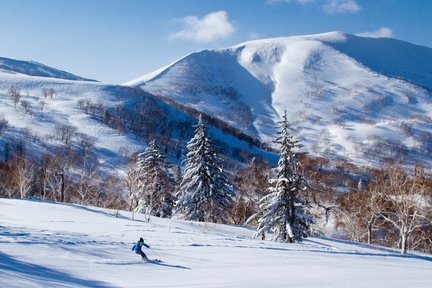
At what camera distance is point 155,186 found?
4012cm

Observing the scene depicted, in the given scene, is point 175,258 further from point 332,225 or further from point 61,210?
point 332,225

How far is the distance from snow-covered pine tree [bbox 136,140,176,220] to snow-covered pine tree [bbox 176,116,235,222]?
2.22m

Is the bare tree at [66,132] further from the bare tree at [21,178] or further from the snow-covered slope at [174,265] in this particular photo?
the snow-covered slope at [174,265]

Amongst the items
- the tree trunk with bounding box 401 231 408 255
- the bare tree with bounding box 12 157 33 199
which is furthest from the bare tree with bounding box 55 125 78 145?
the tree trunk with bounding box 401 231 408 255

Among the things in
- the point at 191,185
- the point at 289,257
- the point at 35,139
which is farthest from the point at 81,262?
the point at 35,139

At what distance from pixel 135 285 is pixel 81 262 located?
2.90m

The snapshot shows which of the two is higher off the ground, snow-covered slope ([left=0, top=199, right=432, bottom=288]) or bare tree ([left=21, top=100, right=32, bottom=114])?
bare tree ([left=21, top=100, right=32, bottom=114])

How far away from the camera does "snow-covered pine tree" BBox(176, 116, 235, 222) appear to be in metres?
37.7

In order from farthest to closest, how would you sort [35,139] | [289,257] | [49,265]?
[35,139] < [289,257] < [49,265]

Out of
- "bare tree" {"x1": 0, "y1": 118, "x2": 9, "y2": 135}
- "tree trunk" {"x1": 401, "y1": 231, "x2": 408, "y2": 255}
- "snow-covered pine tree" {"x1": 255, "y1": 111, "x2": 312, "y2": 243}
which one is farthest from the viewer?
"bare tree" {"x1": 0, "y1": 118, "x2": 9, "y2": 135}

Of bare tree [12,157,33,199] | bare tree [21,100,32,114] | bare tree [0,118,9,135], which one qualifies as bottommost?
bare tree [12,157,33,199]

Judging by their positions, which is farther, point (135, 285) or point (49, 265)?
point (49, 265)

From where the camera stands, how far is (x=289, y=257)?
1822 cm

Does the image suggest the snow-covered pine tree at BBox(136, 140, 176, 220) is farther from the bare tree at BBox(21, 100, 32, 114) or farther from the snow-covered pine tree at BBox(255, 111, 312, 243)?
the bare tree at BBox(21, 100, 32, 114)
